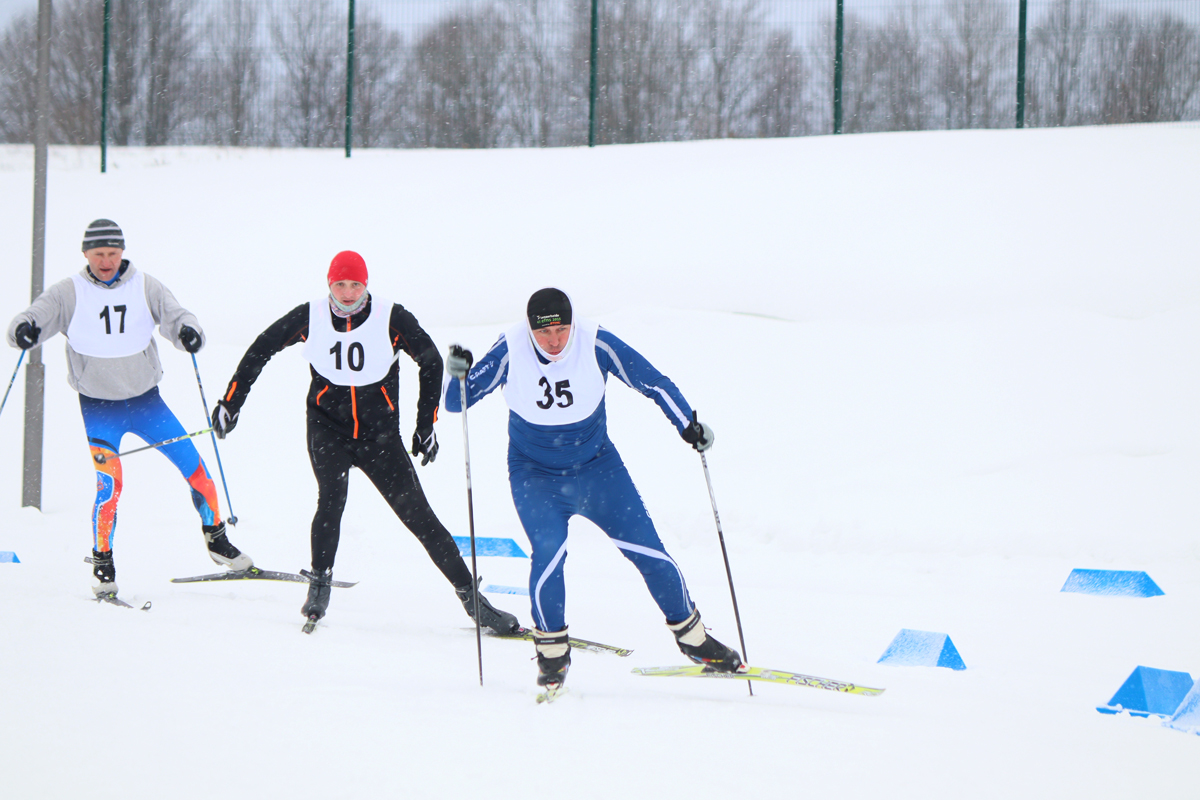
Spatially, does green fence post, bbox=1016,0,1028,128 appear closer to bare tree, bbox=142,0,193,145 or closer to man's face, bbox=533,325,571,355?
man's face, bbox=533,325,571,355

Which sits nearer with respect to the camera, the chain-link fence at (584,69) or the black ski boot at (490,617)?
the black ski boot at (490,617)

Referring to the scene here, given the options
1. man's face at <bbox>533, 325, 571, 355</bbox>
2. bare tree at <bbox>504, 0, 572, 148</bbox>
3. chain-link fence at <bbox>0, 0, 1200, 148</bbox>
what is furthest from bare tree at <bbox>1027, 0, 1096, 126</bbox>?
man's face at <bbox>533, 325, 571, 355</bbox>

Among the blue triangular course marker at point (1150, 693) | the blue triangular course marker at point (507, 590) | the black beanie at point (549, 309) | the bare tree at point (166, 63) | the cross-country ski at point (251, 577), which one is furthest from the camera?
the bare tree at point (166, 63)

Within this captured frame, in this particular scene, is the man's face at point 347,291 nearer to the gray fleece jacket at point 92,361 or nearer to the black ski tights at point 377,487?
the black ski tights at point 377,487

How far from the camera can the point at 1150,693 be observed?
11.5ft

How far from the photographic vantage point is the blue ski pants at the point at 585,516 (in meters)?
3.75

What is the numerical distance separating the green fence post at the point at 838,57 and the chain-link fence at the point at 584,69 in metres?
0.04

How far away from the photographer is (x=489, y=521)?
6957 mm

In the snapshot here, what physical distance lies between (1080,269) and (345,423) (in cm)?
714

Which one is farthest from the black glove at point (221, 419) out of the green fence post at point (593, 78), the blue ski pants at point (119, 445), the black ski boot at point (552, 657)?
the green fence post at point (593, 78)

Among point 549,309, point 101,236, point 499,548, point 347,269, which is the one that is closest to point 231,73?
point 101,236

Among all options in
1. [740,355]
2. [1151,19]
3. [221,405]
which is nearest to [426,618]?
[221,405]

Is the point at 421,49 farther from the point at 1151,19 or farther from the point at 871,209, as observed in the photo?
the point at 1151,19

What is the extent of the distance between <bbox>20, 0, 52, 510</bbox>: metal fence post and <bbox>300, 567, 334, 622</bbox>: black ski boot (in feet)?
12.8
